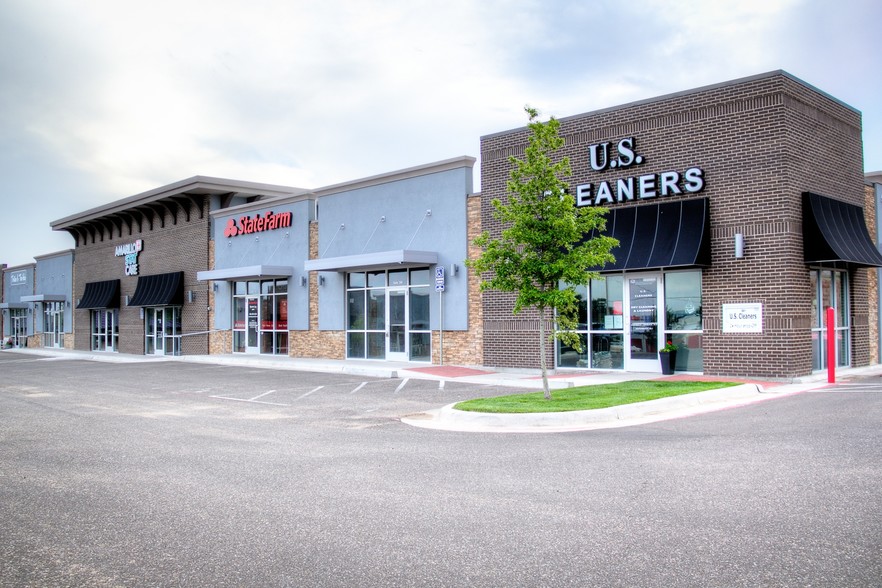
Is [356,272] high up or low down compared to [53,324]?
up

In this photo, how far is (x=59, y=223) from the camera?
4772 centimetres

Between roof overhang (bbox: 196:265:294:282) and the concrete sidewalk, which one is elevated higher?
roof overhang (bbox: 196:265:294:282)

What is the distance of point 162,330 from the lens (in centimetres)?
3838

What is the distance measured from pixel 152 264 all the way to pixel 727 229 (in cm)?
3036

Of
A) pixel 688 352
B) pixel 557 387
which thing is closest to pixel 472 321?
pixel 557 387

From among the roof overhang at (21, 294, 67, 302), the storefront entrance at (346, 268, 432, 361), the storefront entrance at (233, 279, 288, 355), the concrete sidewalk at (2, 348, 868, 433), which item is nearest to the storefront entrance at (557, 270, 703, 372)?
the concrete sidewalk at (2, 348, 868, 433)

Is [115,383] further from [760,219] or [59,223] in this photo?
[59,223]

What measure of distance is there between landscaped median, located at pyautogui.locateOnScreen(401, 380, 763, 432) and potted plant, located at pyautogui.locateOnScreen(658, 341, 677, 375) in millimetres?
3032

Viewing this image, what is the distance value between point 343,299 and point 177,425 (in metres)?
15.6

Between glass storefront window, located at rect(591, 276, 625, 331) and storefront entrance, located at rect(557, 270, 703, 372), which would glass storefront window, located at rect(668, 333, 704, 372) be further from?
glass storefront window, located at rect(591, 276, 625, 331)

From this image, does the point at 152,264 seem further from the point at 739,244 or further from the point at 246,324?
the point at 739,244

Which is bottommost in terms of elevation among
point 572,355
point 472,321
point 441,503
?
point 441,503

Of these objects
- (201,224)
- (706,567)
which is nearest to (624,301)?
(706,567)

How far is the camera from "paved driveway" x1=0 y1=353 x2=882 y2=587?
500 centimetres
